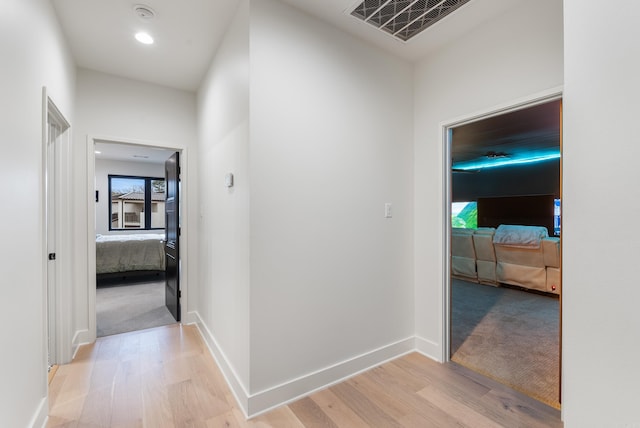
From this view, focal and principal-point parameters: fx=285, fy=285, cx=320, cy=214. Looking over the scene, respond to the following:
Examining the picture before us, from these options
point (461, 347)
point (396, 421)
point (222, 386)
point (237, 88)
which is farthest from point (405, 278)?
point (237, 88)

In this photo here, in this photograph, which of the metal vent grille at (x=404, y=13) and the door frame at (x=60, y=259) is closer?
the metal vent grille at (x=404, y=13)

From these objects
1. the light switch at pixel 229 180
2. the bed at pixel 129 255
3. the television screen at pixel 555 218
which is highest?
the light switch at pixel 229 180

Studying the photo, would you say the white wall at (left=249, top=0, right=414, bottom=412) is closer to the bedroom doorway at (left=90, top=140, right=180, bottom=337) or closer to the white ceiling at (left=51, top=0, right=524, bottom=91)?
the white ceiling at (left=51, top=0, right=524, bottom=91)

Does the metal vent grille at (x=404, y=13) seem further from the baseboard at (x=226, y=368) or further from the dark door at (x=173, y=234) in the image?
the baseboard at (x=226, y=368)

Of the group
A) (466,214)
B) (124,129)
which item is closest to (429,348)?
(124,129)

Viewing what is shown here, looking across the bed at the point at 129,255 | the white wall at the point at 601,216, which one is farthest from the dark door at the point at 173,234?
the white wall at the point at 601,216

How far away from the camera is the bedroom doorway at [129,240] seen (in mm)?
3645

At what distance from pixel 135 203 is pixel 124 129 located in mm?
5460

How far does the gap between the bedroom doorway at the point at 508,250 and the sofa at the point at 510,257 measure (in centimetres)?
1

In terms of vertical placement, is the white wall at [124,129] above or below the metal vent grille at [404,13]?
below

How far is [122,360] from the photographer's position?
2.57 meters

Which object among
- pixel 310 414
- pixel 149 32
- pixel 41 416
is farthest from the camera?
pixel 149 32

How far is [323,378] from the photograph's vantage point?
214 cm

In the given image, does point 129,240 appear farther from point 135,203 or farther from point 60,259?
point 60,259
